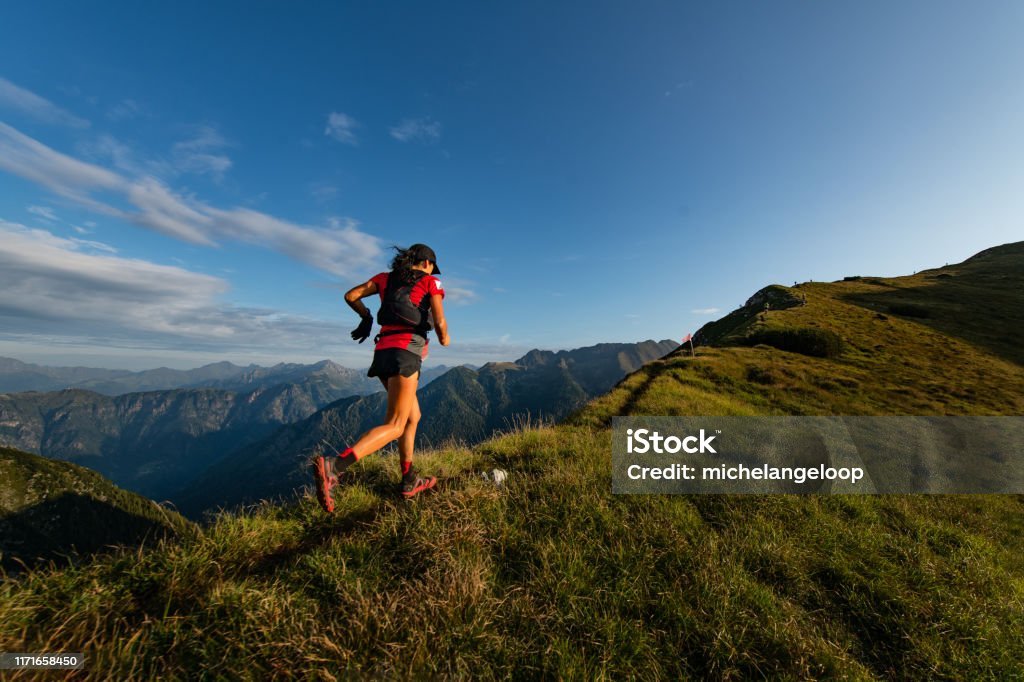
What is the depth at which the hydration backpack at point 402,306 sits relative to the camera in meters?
5.49

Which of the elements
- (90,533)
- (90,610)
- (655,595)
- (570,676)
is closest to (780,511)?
(655,595)

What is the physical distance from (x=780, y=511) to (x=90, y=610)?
7.81 meters

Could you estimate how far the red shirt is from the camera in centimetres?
545

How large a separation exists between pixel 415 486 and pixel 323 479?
139 cm

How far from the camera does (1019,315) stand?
41.8 metres

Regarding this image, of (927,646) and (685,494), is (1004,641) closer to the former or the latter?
(927,646)

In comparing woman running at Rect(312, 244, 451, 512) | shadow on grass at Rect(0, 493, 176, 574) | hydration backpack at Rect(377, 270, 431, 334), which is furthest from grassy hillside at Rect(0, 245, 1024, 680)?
shadow on grass at Rect(0, 493, 176, 574)

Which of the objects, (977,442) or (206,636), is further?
(977,442)

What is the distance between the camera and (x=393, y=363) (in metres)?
5.33

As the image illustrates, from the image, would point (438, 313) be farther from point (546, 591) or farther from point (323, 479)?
point (546, 591)

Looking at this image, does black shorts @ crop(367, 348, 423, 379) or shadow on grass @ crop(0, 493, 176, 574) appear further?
shadow on grass @ crop(0, 493, 176, 574)

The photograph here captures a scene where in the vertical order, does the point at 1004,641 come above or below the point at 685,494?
below

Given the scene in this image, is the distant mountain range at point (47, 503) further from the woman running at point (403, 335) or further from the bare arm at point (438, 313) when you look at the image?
the bare arm at point (438, 313)

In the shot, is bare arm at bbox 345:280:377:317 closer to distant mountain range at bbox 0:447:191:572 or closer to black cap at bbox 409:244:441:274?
black cap at bbox 409:244:441:274
